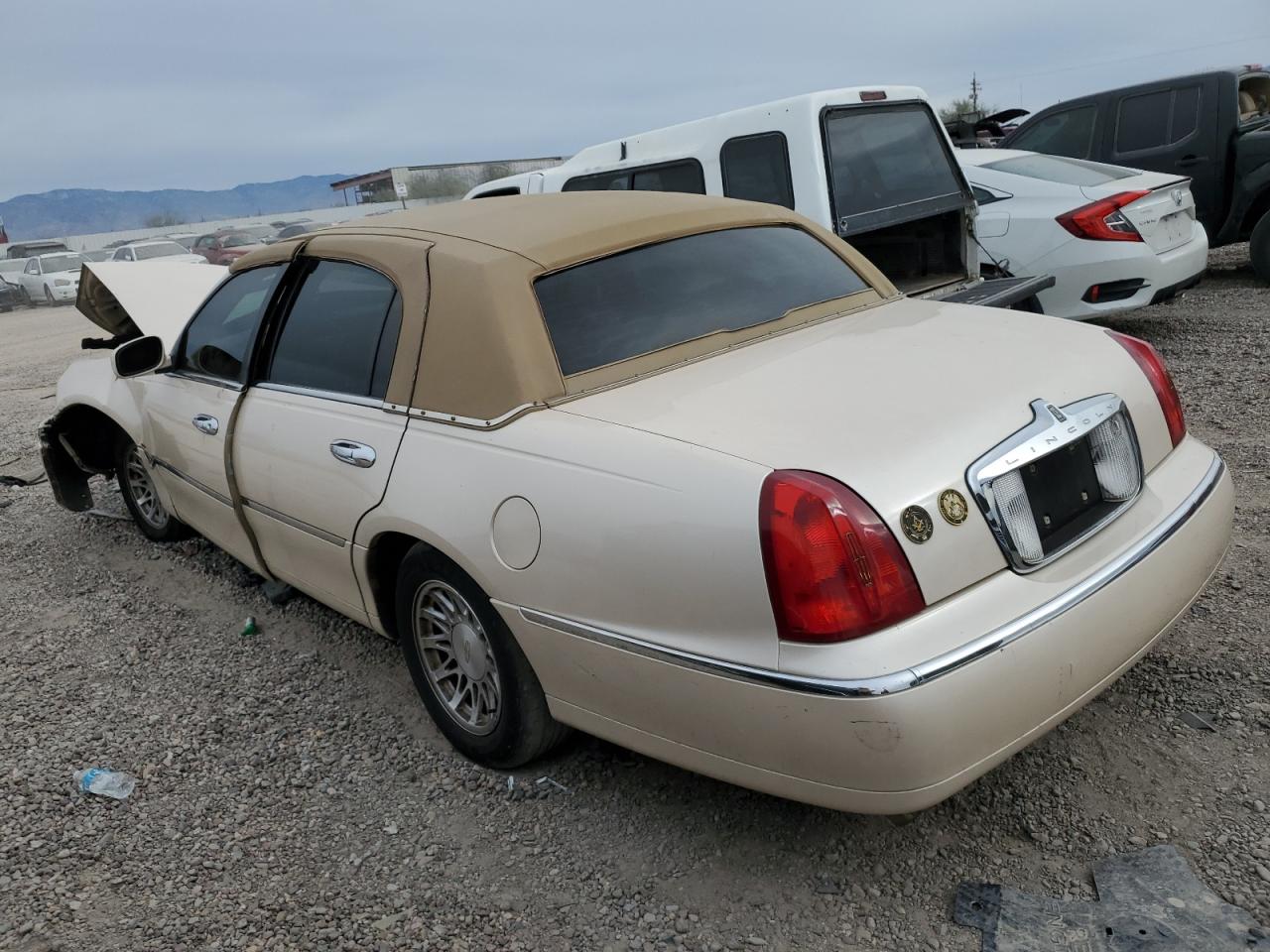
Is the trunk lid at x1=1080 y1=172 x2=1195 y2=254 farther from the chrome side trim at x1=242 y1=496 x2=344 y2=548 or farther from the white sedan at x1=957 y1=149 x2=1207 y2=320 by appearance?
the chrome side trim at x1=242 y1=496 x2=344 y2=548

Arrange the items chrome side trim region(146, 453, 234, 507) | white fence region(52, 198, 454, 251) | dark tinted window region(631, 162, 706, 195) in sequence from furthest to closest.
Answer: white fence region(52, 198, 454, 251), dark tinted window region(631, 162, 706, 195), chrome side trim region(146, 453, 234, 507)

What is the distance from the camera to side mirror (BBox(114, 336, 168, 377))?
426 cm

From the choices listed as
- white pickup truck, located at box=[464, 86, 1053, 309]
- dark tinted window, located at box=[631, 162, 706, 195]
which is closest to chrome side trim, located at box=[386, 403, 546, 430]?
white pickup truck, located at box=[464, 86, 1053, 309]

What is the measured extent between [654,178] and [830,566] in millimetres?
5358

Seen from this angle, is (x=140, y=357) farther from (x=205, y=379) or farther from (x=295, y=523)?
(x=295, y=523)

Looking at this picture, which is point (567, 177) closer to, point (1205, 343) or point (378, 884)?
point (1205, 343)

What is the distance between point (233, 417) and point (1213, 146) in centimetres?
818

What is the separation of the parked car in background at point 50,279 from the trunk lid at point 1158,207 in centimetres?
2569

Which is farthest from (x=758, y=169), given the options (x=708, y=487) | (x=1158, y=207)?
(x=708, y=487)

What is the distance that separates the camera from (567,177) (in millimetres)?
→ 7367

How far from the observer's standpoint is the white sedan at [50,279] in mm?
25922

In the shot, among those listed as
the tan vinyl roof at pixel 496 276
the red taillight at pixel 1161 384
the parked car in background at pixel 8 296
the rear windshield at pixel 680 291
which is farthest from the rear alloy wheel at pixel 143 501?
the parked car in background at pixel 8 296

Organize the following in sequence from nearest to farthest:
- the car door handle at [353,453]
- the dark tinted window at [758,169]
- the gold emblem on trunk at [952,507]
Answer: the gold emblem on trunk at [952,507], the car door handle at [353,453], the dark tinted window at [758,169]

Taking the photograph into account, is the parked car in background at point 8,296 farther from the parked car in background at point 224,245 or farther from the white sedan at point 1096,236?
the white sedan at point 1096,236
